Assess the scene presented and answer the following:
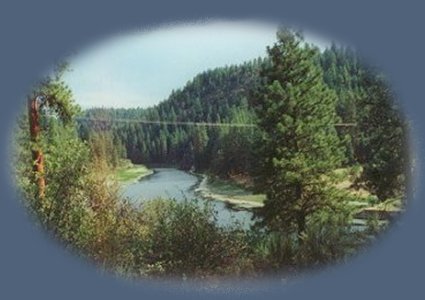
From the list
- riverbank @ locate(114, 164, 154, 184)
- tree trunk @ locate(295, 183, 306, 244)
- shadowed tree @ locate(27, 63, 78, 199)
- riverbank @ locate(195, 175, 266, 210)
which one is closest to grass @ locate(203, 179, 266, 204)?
riverbank @ locate(195, 175, 266, 210)

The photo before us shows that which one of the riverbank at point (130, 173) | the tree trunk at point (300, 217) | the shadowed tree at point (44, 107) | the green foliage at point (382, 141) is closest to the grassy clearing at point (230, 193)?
the tree trunk at point (300, 217)

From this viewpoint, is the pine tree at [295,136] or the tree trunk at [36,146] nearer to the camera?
the pine tree at [295,136]

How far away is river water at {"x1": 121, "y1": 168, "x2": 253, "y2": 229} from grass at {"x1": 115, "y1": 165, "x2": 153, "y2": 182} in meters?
0.02

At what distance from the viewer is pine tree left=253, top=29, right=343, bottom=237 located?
5.05m

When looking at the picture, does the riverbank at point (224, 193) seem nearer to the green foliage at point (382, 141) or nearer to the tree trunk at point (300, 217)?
the tree trunk at point (300, 217)

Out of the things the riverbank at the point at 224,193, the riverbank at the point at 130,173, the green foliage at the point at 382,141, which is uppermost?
the green foliage at the point at 382,141

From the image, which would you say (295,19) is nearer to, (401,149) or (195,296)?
(401,149)

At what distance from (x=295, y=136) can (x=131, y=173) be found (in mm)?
759

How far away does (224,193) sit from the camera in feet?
16.8

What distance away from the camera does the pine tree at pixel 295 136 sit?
5047mm

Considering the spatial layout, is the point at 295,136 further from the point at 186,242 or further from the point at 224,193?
the point at 186,242

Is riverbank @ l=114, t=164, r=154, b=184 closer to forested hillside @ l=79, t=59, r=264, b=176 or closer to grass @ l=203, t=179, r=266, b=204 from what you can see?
forested hillside @ l=79, t=59, r=264, b=176

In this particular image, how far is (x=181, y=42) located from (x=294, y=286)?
121cm

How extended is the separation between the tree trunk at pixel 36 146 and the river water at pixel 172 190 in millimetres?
404
